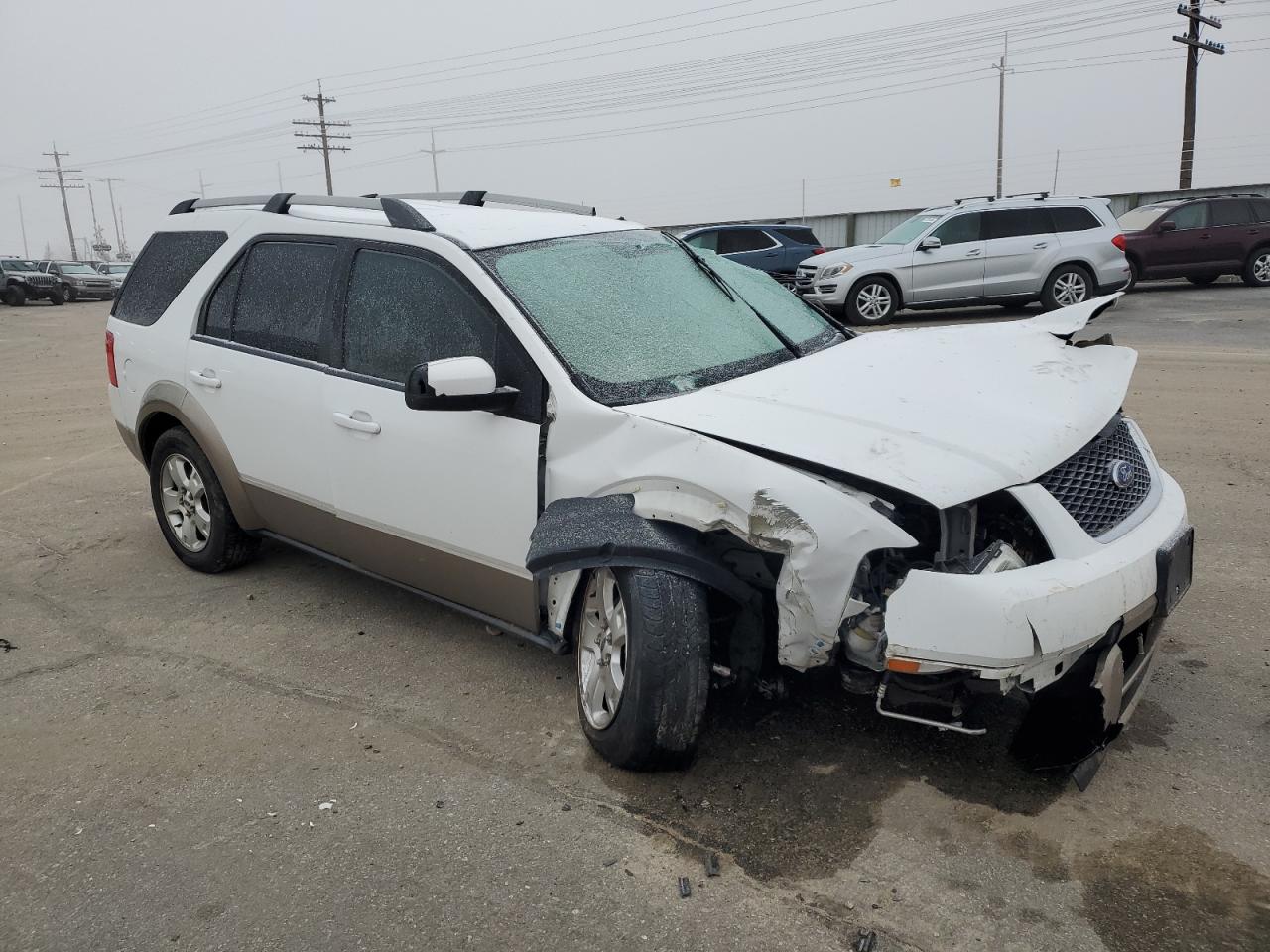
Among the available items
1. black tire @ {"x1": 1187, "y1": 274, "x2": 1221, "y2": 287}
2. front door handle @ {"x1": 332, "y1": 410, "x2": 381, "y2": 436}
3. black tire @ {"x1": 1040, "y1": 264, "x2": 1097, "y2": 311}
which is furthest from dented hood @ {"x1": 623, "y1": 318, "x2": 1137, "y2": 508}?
black tire @ {"x1": 1187, "y1": 274, "x2": 1221, "y2": 287}

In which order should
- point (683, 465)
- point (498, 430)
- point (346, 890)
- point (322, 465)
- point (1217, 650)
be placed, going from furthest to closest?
point (322, 465) → point (1217, 650) → point (498, 430) → point (683, 465) → point (346, 890)

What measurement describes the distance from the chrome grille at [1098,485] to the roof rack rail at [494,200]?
2.67 m

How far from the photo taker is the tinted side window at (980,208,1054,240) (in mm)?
14766

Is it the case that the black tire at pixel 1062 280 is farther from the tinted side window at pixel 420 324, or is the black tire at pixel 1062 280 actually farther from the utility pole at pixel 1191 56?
the utility pole at pixel 1191 56

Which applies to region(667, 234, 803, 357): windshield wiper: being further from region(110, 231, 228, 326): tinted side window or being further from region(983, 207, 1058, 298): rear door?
region(983, 207, 1058, 298): rear door

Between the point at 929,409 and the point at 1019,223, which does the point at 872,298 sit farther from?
the point at 929,409

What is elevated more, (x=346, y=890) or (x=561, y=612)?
(x=561, y=612)

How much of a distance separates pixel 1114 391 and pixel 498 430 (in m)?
2.10

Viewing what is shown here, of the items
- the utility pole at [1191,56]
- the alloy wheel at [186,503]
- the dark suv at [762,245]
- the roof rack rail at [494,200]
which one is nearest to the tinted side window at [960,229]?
the dark suv at [762,245]

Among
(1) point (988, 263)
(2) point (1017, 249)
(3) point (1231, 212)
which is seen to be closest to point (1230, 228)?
(3) point (1231, 212)

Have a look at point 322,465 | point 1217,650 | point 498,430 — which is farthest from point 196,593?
point 1217,650

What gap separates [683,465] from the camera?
2.93 meters

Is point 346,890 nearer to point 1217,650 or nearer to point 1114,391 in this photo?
point 1114,391

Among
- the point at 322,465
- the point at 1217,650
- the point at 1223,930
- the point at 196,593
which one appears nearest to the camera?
the point at 1223,930
